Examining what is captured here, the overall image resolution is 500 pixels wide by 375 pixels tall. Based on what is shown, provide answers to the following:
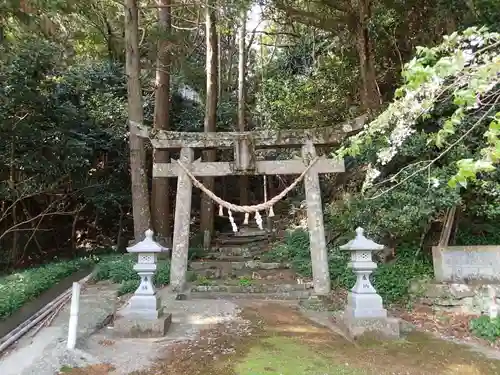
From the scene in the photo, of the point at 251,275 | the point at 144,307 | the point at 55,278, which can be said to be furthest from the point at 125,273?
the point at 144,307

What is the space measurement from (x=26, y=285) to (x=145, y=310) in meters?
3.12

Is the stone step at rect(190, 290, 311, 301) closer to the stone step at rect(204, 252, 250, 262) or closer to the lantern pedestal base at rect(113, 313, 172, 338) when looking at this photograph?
the lantern pedestal base at rect(113, 313, 172, 338)

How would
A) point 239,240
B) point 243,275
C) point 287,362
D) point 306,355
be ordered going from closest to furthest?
point 287,362 < point 306,355 < point 243,275 < point 239,240

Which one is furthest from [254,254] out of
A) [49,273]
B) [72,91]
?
[72,91]

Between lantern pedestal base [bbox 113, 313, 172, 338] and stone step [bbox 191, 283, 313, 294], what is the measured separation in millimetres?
2728

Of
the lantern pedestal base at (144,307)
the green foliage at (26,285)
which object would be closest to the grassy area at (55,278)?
the green foliage at (26,285)

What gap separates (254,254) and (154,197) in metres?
3.31

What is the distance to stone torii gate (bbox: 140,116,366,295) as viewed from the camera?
8289mm

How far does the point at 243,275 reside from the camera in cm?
948

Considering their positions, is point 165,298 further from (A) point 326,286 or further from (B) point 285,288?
(A) point 326,286

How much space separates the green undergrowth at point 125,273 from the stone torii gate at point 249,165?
2.34 ft

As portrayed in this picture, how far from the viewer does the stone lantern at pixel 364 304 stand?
5.40 metres

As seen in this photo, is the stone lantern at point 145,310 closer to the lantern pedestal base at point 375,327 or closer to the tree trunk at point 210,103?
the lantern pedestal base at point 375,327

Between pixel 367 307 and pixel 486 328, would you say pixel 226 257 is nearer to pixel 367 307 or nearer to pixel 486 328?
pixel 367 307
